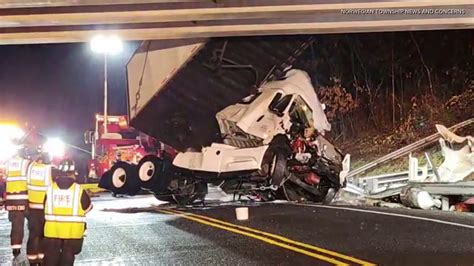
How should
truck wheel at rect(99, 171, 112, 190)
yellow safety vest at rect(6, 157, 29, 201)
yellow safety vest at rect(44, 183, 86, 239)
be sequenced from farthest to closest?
1. truck wheel at rect(99, 171, 112, 190)
2. yellow safety vest at rect(6, 157, 29, 201)
3. yellow safety vest at rect(44, 183, 86, 239)

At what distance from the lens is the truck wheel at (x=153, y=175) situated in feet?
38.9

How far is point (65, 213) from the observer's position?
5297 millimetres

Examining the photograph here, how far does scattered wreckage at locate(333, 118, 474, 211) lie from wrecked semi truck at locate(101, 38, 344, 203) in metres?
1.08

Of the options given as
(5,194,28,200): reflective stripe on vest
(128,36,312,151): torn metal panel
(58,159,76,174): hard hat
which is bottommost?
(5,194,28,200): reflective stripe on vest

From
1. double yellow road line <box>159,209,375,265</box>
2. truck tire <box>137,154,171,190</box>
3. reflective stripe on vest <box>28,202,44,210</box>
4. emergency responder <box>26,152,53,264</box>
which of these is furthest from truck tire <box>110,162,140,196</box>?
reflective stripe on vest <box>28,202,44,210</box>

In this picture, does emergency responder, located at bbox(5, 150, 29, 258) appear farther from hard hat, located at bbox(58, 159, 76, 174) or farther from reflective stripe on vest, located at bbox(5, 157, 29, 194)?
hard hat, located at bbox(58, 159, 76, 174)

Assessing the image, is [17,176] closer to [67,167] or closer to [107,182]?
[67,167]

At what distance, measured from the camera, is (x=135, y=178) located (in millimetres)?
12000

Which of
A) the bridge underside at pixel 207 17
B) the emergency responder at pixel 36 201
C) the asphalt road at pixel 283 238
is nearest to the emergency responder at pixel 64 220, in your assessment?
the emergency responder at pixel 36 201

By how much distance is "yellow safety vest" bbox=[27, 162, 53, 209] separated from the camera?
622 cm

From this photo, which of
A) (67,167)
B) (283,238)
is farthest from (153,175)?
(67,167)

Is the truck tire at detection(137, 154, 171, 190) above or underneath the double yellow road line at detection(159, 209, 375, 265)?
above

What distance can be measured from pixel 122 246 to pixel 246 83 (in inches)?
210

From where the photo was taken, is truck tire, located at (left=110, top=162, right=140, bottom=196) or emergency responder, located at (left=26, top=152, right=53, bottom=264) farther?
truck tire, located at (left=110, top=162, right=140, bottom=196)
